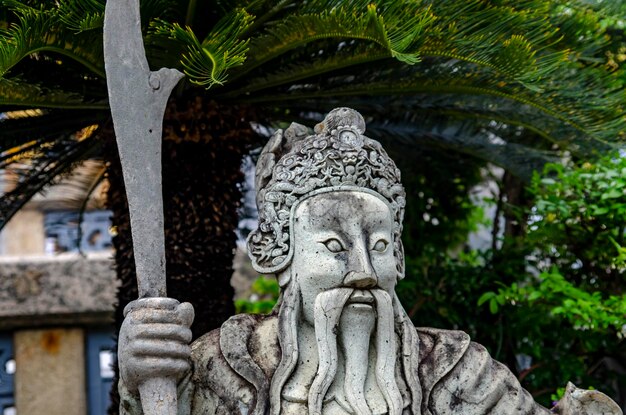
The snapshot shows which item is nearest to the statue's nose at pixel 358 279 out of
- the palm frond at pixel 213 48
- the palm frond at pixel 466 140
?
the palm frond at pixel 213 48

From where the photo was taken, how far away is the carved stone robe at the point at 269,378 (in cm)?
643

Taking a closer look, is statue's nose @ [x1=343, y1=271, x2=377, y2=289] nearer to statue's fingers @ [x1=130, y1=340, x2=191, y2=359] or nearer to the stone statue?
the stone statue

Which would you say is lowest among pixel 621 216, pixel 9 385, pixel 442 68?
pixel 9 385

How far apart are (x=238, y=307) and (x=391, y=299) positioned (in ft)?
15.8

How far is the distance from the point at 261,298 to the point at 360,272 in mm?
5589

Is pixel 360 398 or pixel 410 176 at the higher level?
pixel 410 176

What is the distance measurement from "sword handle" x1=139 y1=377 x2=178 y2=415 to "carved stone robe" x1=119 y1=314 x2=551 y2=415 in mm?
191

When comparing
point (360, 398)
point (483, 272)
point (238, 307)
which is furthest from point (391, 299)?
point (238, 307)

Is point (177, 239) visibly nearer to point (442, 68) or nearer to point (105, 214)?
point (442, 68)

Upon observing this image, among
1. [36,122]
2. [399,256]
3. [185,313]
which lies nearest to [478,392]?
[399,256]

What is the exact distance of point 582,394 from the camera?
6590 mm

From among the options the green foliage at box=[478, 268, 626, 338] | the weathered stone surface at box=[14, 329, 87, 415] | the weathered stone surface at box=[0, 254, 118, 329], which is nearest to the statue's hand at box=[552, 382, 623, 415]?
the green foliage at box=[478, 268, 626, 338]

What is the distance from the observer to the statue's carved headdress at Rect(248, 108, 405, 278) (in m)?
6.64

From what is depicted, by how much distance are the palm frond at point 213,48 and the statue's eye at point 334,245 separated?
1.22 m
